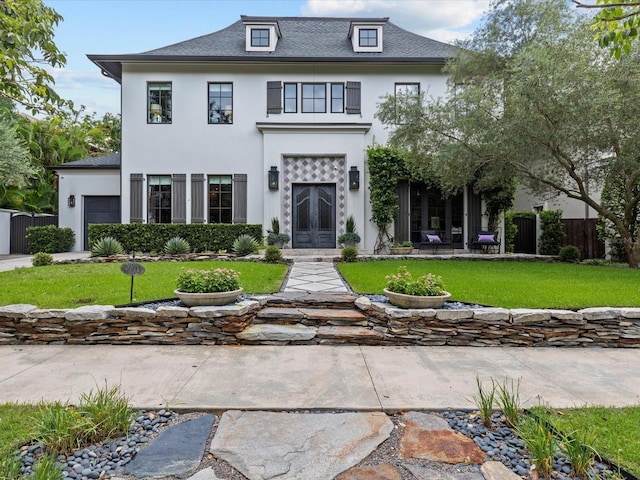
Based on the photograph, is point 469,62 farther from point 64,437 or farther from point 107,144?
point 107,144

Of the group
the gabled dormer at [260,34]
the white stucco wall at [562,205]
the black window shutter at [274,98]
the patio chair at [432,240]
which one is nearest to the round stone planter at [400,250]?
the patio chair at [432,240]

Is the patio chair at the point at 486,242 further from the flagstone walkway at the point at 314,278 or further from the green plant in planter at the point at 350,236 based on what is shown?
the flagstone walkway at the point at 314,278

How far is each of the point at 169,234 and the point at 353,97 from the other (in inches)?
294

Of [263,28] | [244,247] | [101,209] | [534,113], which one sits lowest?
[244,247]

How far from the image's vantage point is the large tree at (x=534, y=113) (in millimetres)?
7316

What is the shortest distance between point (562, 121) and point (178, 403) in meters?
8.60

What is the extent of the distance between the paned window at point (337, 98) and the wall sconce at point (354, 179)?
225cm

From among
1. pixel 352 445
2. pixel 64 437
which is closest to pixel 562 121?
pixel 352 445

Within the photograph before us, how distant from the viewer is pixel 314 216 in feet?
39.8

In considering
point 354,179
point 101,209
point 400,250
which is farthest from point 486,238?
point 101,209

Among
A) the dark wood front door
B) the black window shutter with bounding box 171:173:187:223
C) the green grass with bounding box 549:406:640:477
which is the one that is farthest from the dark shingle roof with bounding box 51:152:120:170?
the green grass with bounding box 549:406:640:477

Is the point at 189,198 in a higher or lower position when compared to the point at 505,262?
higher

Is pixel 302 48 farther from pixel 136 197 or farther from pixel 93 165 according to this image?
pixel 93 165

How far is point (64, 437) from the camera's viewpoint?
82.5 inches
